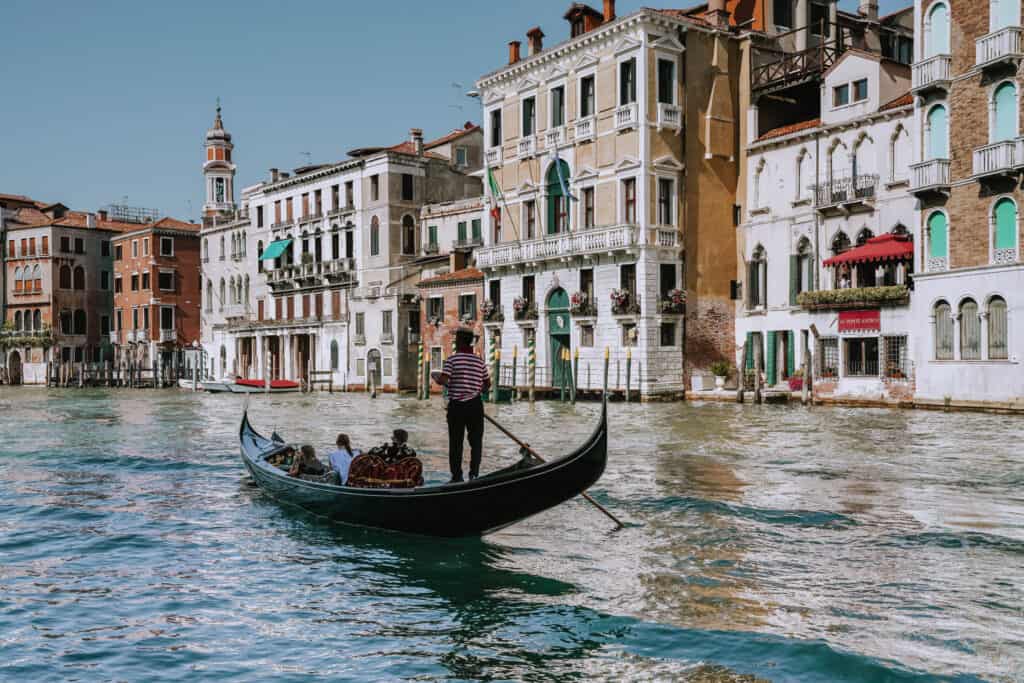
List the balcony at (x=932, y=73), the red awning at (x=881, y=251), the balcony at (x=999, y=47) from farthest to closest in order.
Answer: the red awning at (x=881, y=251)
the balcony at (x=932, y=73)
the balcony at (x=999, y=47)

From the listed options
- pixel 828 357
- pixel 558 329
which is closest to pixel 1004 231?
pixel 828 357

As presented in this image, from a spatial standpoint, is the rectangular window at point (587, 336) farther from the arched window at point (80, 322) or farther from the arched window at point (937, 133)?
the arched window at point (80, 322)

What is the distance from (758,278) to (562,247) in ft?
18.0

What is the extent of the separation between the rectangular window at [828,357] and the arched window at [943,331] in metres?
3.05

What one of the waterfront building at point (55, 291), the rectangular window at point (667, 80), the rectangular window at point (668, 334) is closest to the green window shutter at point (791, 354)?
the rectangular window at point (668, 334)

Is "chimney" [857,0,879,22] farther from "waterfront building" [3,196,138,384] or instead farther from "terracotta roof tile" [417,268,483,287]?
"waterfront building" [3,196,138,384]

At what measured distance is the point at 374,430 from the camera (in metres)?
19.7

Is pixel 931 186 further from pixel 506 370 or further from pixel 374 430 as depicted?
pixel 506 370

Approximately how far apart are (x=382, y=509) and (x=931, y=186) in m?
15.9

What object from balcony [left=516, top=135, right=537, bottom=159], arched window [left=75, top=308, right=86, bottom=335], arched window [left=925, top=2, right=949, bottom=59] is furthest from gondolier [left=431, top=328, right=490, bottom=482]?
arched window [left=75, top=308, right=86, bottom=335]

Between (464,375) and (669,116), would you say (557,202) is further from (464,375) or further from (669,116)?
(464,375)

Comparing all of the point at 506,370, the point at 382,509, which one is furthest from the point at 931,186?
the point at 382,509

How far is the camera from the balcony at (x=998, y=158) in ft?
62.6

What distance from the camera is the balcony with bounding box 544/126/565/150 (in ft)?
97.7
